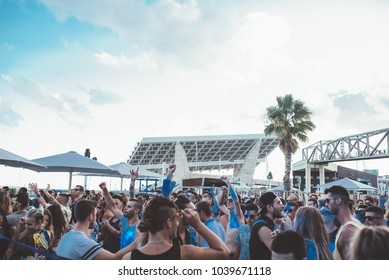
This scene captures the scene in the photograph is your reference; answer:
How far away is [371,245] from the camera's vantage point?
2.04 metres

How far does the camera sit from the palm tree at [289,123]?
29181 millimetres

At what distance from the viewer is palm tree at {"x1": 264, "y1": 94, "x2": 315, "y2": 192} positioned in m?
29.2

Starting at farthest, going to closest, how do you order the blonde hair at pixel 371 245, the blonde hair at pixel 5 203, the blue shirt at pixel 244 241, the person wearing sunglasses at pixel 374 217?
the blonde hair at pixel 5 203 → the person wearing sunglasses at pixel 374 217 → the blue shirt at pixel 244 241 → the blonde hair at pixel 371 245

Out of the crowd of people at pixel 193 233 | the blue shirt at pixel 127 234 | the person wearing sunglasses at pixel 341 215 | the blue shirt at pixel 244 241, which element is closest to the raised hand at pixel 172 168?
the crowd of people at pixel 193 233

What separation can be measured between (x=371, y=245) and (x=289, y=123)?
28.7m

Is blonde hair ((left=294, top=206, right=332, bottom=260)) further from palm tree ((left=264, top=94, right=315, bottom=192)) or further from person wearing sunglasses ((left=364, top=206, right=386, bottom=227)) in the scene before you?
palm tree ((left=264, top=94, right=315, bottom=192))

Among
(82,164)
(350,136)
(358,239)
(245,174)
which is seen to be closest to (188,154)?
(245,174)

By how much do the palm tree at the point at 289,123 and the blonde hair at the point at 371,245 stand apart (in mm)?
27492

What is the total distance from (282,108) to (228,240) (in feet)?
86.3

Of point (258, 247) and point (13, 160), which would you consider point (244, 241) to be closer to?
point (258, 247)

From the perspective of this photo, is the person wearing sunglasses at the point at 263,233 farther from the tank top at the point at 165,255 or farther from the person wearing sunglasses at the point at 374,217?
the person wearing sunglasses at the point at 374,217

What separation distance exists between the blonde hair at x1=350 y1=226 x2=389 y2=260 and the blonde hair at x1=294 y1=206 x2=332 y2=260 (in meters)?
1.43

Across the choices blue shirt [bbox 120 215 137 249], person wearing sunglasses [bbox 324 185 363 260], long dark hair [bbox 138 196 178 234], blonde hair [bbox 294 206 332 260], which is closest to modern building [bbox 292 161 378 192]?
person wearing sunglasses [bbox 324 185 363 260]
